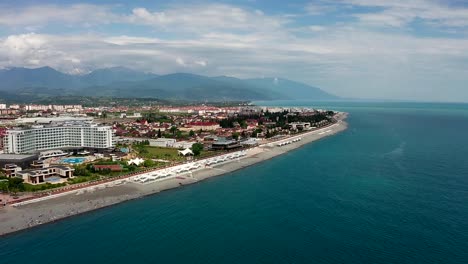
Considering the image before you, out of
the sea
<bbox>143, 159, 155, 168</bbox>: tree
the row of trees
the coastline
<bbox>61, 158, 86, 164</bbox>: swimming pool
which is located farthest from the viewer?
<bbox>61, 158, 86, 164</bbox>: swimming pool

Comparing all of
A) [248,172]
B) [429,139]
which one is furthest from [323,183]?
[429,139]

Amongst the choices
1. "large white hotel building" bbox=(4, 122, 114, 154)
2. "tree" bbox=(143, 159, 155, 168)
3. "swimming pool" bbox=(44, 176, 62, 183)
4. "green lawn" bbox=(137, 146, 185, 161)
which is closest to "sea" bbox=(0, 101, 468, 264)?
"tree" bbox=(143, 159, 155, 168)

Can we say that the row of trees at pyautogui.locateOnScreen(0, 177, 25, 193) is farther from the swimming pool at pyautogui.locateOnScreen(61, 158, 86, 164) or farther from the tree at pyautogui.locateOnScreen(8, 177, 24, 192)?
the swimming pool at pyautogui.locateOnScreen(61, 158, 86, 164)

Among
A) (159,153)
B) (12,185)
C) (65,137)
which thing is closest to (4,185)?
(12,185)

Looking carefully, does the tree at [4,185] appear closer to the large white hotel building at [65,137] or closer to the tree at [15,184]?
the tree at [15,184]

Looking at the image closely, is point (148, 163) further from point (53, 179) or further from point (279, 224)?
point (279, 224)

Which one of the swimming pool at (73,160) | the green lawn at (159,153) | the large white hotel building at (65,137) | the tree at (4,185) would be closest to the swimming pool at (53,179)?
the tree at (4,185)

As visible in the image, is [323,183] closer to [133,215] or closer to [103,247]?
[133,215]
